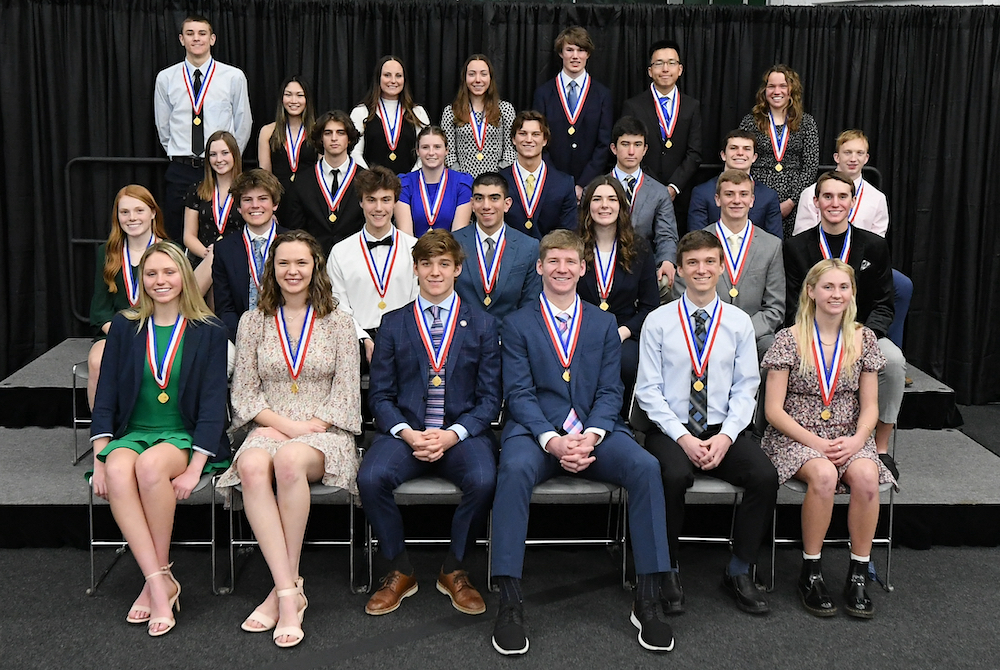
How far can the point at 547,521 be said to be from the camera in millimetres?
4176

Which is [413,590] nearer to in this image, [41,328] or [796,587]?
[796,587]

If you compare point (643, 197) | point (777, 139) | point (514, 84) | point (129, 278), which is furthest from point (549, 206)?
point (129, 278)

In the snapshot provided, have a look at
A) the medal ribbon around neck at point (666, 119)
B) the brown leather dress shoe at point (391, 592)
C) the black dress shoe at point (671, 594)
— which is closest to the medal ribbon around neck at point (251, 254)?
the brown leather dress shoe at point (391, 592)

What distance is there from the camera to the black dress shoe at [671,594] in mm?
3547

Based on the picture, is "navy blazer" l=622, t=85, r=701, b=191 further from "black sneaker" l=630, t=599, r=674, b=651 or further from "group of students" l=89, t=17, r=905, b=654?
"black sneaker" l=630, t=599, r=674, b=651

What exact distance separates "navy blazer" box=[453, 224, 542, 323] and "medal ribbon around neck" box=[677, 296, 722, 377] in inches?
36.8

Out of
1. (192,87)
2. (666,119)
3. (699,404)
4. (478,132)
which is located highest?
(192,87)

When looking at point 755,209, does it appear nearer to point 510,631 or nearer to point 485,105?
point 485,105

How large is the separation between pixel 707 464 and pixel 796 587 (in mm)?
653

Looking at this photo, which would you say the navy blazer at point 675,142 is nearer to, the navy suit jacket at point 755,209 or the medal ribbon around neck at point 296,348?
the navy suit jacket at point 755,209

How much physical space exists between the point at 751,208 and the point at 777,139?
723mm

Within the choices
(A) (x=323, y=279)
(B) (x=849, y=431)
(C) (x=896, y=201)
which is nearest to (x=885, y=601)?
(B) (x=849, y=431)

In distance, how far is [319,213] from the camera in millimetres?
5137

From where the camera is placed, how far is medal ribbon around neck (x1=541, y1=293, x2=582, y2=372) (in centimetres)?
379
